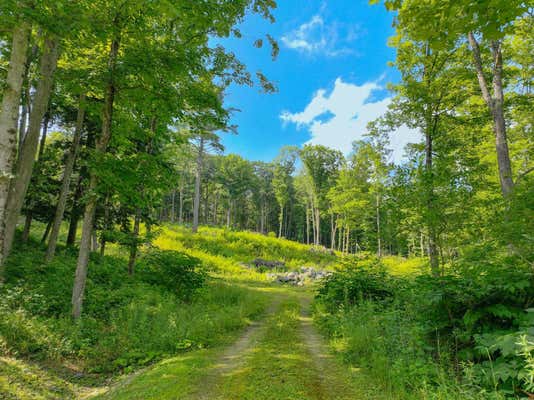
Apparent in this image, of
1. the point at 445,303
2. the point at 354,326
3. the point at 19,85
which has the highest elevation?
the point at 19,85

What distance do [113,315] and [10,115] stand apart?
4597 mm

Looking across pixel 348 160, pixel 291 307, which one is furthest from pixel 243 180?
pixel 291 307

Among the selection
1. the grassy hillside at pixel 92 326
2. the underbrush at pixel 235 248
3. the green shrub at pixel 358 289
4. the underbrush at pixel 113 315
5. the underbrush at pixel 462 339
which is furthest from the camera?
the underbrush at pixel 235 248

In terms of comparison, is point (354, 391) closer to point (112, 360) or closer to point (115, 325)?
point (112, 360)

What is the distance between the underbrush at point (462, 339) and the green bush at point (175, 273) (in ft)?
17.9

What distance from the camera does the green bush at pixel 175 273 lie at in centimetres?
870

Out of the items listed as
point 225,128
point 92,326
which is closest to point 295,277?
point 225,128

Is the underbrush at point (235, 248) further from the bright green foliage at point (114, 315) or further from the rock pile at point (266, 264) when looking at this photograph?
the bright green foliage at point (114, 315)

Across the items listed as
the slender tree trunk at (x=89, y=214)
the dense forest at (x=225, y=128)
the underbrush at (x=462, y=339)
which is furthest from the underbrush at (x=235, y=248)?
the underbrush at (x=462, y=339)

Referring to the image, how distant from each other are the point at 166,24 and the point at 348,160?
93.8ft

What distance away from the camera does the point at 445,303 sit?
3561 millimetres

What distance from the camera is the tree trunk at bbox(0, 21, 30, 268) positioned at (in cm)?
441

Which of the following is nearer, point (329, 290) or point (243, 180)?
point (329, 290)

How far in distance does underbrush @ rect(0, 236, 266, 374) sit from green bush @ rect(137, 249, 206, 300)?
32 millimetres
